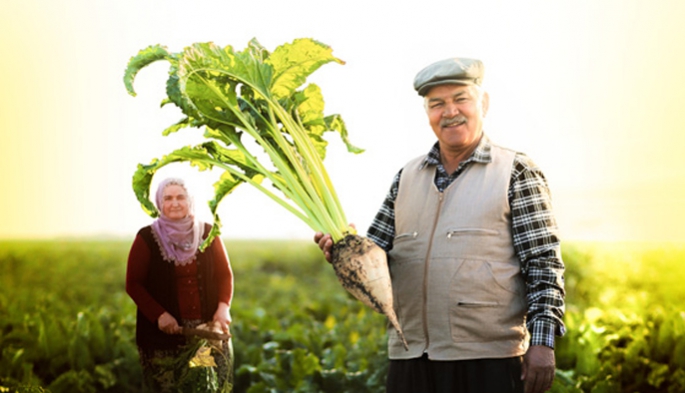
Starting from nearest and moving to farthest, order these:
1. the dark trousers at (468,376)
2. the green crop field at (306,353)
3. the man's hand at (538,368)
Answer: the man's hand at (538,368) < the dark trousers at (468,376) < the green crop field at (306,353)

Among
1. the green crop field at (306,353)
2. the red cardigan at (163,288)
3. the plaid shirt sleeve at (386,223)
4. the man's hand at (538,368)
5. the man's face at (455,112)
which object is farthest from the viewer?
the green crop field at (306,353)

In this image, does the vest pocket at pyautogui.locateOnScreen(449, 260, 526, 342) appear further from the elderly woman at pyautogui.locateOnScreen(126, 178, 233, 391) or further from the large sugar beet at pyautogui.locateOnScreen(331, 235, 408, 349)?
the elderly woman at pyautogui.locateOnScreen(126, 178, 233, 391)

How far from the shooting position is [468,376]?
3521 millimetres

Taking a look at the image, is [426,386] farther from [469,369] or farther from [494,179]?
[494,179]

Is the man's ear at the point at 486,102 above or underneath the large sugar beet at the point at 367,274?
above

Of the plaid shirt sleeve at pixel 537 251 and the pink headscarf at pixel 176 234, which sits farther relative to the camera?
the pink headscarf at pixel 176 234

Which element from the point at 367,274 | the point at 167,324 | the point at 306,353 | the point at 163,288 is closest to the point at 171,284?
the point at 163,288

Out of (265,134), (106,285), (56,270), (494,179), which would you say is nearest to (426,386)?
(494,179)

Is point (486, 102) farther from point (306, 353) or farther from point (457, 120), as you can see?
point (306, 353)

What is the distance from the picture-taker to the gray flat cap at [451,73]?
140 inches

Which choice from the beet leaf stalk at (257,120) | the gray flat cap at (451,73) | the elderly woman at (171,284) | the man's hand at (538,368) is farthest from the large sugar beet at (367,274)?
the gray flat cap at (451,73)

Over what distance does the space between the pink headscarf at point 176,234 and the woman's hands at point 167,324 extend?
0.85 ft

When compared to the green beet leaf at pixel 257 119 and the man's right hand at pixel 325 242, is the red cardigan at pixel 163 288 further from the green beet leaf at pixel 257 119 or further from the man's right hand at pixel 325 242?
the man's right hand at pixel 325 242

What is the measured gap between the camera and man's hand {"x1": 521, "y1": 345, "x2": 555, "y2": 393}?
3.35 metres
